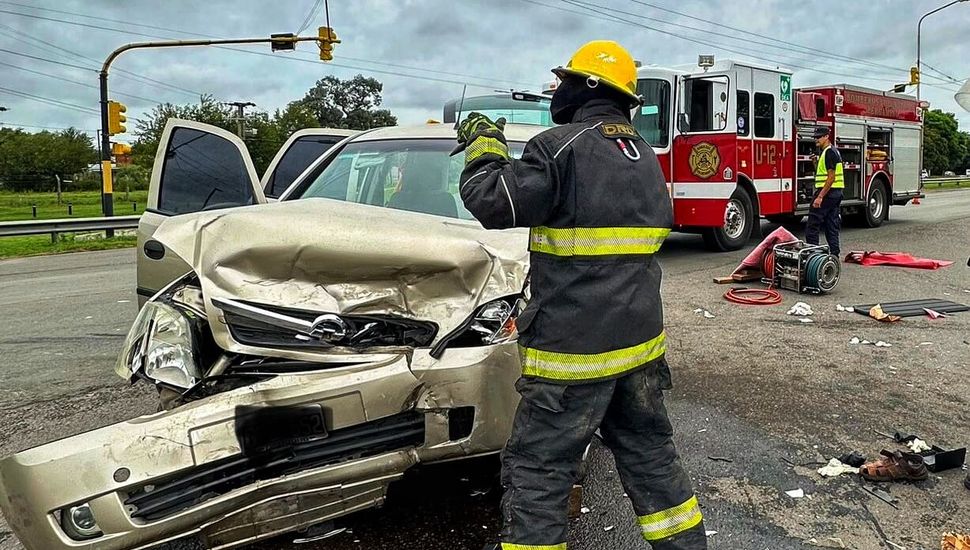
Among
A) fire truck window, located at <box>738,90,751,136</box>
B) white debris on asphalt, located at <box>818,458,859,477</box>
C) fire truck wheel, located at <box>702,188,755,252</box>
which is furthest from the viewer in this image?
fire truck wheel, located at <box>702,188,755,252</box>

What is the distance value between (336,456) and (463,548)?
0.72 meters

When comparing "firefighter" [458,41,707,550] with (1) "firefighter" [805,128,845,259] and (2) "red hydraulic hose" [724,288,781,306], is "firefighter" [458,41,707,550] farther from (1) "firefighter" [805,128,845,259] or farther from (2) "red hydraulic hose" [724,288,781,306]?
(1) "firefighter" [805,128,845,259]

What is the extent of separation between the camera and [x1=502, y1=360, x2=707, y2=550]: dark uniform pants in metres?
2.42

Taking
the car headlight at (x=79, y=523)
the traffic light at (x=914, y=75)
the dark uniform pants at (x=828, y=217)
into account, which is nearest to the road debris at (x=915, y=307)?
the dark uniform pants at (x=828, y=217)

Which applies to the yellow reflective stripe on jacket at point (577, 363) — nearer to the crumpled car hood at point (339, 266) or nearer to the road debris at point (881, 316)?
the crumpled car hood at point (339, 266)

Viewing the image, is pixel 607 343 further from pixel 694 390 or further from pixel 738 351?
Result: pixel 738 351

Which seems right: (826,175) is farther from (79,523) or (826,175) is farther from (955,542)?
(79,523)

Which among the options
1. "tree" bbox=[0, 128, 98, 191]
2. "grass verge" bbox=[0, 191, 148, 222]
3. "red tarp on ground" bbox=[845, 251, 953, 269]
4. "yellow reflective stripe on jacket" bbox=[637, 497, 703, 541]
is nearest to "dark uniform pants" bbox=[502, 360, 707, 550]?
"yellow reflective stripe on jacket" bbox=[637, 497, 703, 541]

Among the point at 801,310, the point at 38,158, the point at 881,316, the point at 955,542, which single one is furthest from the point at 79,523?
the point at 38,158

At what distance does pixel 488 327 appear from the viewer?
281 centimetres

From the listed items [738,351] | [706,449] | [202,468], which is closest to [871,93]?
[738,351]

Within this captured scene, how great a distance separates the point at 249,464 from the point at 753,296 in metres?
6.70

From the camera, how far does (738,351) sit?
584 cm

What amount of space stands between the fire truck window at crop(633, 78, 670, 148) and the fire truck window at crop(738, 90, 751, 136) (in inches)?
47.2
